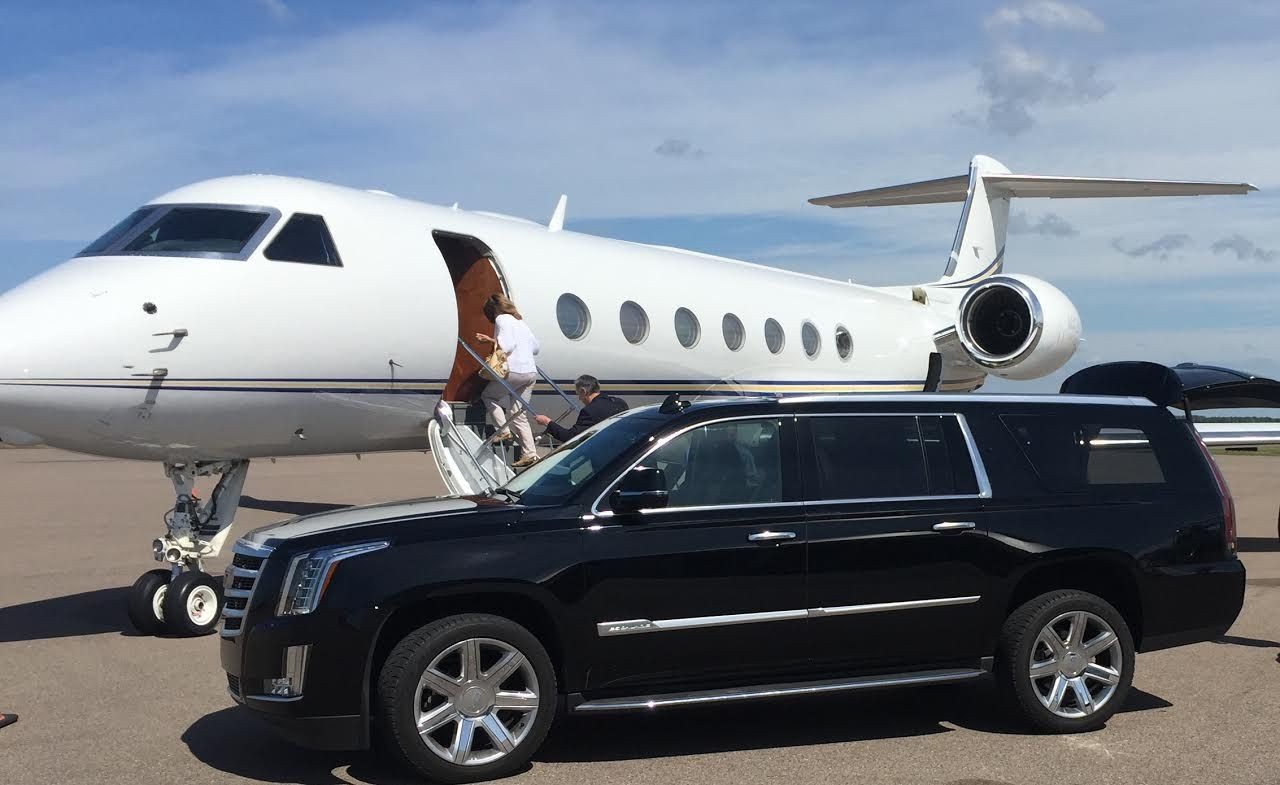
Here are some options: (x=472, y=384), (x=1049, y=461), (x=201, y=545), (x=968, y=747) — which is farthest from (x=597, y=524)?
(x=472, y=384)

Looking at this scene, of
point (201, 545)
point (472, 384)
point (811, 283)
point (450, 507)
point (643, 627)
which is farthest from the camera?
point (811, 283)

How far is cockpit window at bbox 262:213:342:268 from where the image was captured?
971 centimetres

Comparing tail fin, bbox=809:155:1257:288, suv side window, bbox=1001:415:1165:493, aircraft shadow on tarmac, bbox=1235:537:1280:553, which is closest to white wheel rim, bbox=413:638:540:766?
suv side window, bbox=1001:415:1165:493

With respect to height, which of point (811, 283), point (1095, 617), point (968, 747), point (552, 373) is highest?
point (811, 283)

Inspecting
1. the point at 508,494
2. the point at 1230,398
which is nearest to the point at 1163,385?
the point at 508,494

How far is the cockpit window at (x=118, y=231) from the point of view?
30.8 feet

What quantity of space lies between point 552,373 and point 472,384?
853mm

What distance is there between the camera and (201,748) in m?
6.08

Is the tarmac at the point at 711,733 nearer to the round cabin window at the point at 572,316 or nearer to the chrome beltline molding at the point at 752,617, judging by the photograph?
the chrome beltline molding at the point at 752,617

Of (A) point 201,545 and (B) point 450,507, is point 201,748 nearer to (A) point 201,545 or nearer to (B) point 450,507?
(B) point 450,507

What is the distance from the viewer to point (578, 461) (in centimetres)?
650

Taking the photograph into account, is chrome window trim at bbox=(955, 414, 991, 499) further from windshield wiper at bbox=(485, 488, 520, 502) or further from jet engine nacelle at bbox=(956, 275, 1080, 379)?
jet engine nacelle at bbox=(956, 275, 1080, 379)

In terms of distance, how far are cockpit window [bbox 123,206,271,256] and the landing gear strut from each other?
5.56ft

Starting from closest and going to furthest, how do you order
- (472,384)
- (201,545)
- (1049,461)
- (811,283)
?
(1049,461) < (201,545) < (472,384) < (811,283)
